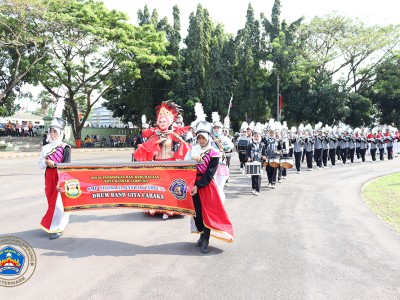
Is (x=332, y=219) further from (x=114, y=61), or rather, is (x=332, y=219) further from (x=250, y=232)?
(x=114, y=61)

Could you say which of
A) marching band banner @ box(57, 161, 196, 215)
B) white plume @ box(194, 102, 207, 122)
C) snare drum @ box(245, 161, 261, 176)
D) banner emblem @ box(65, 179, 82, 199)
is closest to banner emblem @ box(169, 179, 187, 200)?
marching band banner @ box(57, 161, 196, 215)

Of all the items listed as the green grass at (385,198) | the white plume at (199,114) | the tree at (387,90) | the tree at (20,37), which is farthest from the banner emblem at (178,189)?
the tree at (387,90)

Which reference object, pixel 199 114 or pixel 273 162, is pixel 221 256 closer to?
pixel 199 114

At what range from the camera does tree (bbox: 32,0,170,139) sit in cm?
2962

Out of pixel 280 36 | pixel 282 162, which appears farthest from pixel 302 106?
pixel 282 162

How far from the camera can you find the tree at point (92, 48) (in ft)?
97.2

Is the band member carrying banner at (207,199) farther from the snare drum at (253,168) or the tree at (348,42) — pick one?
the tree at (348,42)

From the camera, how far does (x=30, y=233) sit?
663 centimetres

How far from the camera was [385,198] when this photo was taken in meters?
10.3

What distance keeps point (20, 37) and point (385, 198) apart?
26350 mm

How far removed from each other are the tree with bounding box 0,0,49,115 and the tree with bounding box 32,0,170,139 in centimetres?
112

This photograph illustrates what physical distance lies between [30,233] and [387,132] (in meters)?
23.1

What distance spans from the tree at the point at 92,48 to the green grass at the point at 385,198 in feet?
79.6

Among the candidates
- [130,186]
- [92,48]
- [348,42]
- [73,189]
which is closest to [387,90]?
[348,42]
